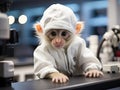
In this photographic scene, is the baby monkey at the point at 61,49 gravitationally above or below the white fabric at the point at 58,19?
below

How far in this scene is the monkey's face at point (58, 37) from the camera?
100cm

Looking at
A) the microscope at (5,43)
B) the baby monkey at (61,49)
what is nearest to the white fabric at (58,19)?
the baby monkey at (61,49)

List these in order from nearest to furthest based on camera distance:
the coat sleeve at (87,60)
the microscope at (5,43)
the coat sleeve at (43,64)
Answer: the microscope at (5,43) → the coat sleeve at (43,64) → the coat sleeve at (87,60)

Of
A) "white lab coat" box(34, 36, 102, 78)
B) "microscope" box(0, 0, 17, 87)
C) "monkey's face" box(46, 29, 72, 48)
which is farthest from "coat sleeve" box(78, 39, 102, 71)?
"microscope" box(0, 0, 17, 87)

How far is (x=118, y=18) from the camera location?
2734 mm

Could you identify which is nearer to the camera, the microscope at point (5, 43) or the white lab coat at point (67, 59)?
the microscope at point (5, 43)

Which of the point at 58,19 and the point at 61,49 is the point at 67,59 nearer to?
the point at 61,49

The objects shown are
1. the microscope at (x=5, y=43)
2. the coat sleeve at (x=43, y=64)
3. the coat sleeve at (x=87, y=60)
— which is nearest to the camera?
the microscope at (x=5, y=43)

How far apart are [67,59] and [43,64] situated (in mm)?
148

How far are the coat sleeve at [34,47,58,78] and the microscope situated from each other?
24 cm

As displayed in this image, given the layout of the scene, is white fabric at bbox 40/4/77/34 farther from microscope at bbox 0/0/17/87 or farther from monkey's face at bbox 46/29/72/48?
microscope at bbox 0/0/17/87

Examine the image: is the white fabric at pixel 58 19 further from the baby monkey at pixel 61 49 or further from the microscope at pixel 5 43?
the microscope at pixel 5 43

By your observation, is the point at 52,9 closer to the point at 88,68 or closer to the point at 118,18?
the point at 88,68

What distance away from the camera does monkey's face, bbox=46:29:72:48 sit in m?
1.00
